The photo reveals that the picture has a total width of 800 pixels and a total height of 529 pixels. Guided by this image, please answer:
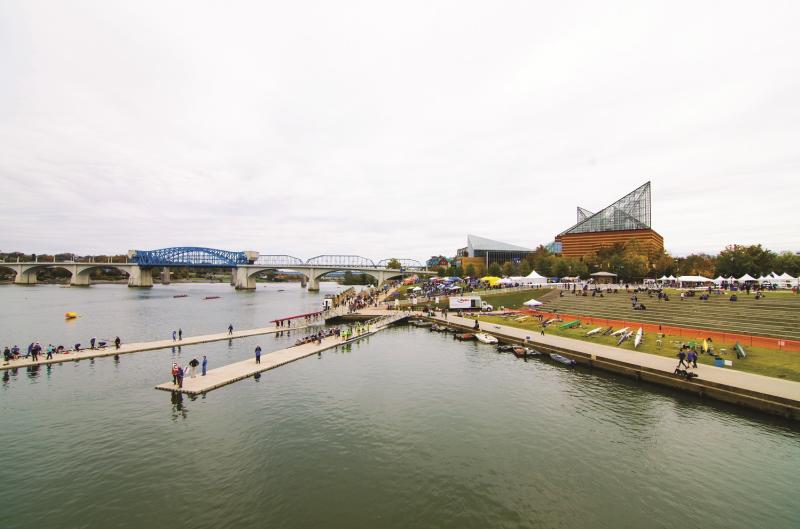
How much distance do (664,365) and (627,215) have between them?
12609 cm

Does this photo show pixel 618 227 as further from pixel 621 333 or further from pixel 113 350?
pixel 113 350

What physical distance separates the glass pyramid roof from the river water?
408ft

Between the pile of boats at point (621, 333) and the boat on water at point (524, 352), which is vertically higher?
the pile of boats at point (621, 333)

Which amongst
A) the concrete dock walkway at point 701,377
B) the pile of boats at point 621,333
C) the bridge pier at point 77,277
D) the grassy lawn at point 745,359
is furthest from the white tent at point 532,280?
the bridge pier at point 77,277

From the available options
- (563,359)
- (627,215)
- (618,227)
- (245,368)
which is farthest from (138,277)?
(627,215)

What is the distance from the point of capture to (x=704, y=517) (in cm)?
1369

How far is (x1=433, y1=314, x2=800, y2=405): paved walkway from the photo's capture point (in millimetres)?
23078

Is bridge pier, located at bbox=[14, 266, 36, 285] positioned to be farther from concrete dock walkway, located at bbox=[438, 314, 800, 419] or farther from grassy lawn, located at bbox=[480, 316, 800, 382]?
grassy lawn, located at bbox=[480, 316, 800, 382]

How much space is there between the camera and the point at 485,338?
154ft

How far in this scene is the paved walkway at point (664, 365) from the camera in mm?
23078

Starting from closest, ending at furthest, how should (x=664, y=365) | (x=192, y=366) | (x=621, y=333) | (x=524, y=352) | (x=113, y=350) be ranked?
(x=664, y=365) < (x=192, y=366) < (x=113, y=350) < (x=524, y=352) < (x=621, y=333)

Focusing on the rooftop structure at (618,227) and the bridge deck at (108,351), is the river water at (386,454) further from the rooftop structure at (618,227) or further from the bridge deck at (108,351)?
the rooftop structure at (618,227)

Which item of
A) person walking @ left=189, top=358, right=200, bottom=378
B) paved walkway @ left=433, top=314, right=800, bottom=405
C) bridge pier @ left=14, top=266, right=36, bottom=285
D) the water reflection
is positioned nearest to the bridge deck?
person walking @ left=189, top=358, right=200, bottom=378

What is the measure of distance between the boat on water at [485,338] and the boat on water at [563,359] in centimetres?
908
